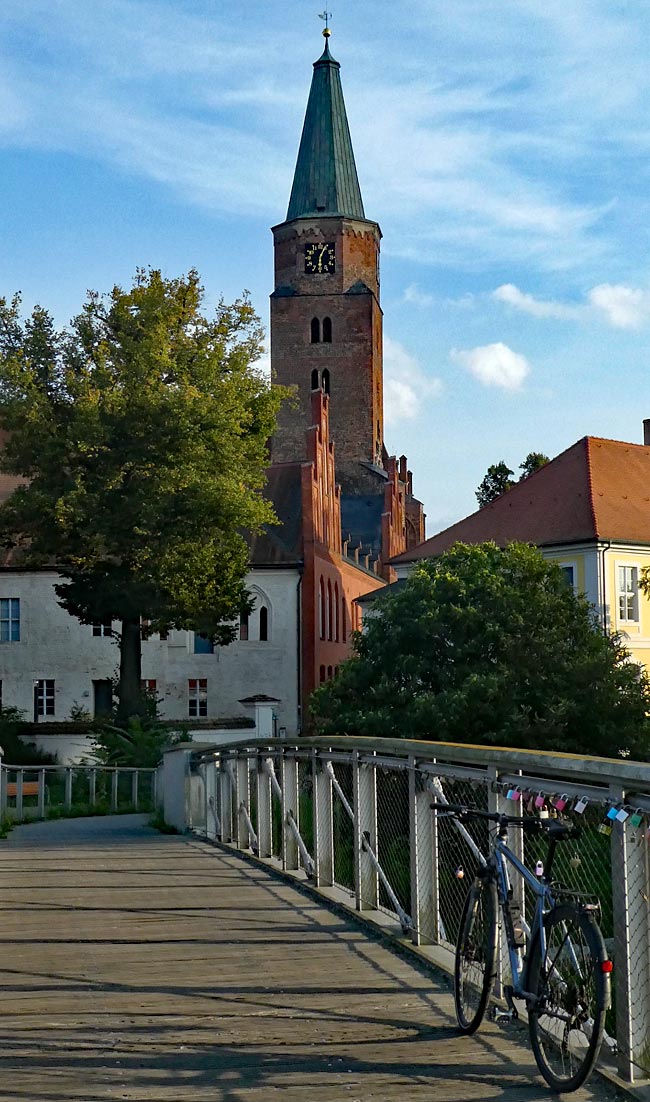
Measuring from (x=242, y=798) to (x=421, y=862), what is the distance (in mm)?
6723

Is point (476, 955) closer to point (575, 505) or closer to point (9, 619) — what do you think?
point (575, 505)

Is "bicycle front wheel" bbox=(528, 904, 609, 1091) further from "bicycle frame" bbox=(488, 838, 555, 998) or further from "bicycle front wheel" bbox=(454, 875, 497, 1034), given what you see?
"bicycle front wheel" bbox=(454, 875, 497, 1034)

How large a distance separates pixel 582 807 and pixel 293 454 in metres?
82.9

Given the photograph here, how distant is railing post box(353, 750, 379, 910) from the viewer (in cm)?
945

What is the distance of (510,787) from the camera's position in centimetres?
655

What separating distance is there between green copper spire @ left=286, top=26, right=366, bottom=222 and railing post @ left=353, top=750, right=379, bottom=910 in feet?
290

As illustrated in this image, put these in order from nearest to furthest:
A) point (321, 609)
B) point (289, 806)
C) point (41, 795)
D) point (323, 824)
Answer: point (323, 824) < point (289, 806) < point (41, 795) < point (321, 609)

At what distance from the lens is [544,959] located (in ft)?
17.9

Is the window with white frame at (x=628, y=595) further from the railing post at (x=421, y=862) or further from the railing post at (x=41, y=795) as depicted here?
the railing post at (x=421, y=862)

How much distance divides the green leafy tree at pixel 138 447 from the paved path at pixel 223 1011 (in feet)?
95.3

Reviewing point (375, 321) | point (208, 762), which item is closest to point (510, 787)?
point (208, 762)

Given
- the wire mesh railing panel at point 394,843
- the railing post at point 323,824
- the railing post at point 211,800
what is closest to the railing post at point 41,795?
the railing post at point 211,800

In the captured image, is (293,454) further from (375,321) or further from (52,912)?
(52,912)

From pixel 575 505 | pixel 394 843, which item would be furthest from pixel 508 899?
pixel 575 505
